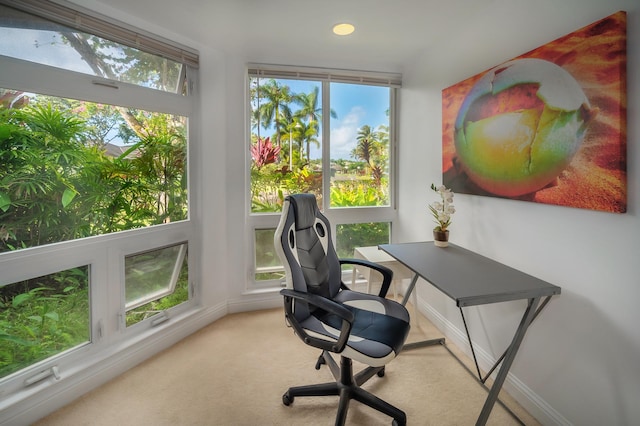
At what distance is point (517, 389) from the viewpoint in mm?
1732

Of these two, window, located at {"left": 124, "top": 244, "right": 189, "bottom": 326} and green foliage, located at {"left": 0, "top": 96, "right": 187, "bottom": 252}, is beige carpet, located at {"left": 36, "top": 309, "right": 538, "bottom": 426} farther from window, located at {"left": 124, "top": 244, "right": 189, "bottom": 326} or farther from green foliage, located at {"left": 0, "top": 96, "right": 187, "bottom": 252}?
green foliage, located at {"left": 0, "top": 96, "right": 187, "bottom": 252}

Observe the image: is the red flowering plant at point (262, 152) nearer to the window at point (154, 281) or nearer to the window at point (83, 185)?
the window at point (83, 185)

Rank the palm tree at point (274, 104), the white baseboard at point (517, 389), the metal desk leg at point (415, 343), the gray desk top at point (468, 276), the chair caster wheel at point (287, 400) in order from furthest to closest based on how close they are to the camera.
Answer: the palm tree at point (274, 104) → the metal desk leg at point (415, 343) → the chair caster wheel at point (287, 400) → the white baseboard at point (517, 389) → the gray desk top at point (468, 276)

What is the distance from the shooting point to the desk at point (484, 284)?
4.35ft

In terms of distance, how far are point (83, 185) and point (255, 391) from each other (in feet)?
5.27

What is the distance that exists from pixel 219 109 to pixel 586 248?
2604 millimetres

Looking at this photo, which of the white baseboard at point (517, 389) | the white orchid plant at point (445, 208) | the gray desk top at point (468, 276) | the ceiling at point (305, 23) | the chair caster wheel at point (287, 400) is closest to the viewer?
the gray desk top at point (468, 276)

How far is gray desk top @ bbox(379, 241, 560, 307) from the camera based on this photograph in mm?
1325

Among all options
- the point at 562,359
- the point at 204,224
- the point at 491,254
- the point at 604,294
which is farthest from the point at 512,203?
the point at 204,224

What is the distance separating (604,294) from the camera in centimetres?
131

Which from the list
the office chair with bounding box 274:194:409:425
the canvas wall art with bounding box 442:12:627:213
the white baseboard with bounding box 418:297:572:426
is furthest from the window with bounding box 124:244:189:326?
the canvas wall art with bounding box 442:12:627:213

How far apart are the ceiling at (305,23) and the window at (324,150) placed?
9.3 inches

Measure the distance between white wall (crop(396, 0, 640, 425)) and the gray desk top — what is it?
176 mm

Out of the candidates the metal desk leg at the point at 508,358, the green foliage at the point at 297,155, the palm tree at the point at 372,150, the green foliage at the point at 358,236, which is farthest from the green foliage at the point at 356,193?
the metal desk leg at the point at 508,358
